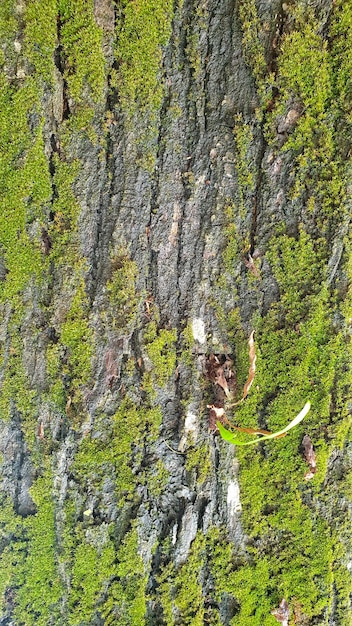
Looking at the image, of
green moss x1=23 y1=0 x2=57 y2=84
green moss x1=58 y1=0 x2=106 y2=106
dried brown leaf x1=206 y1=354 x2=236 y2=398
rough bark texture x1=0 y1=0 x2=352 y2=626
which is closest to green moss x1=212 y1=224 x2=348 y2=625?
rough bark texture x1=0 y1=0 x2=352 y2=626

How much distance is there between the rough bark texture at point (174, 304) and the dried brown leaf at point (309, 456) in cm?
1

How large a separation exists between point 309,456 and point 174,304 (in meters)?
1.11

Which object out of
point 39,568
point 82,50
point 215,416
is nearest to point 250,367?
point 215,416

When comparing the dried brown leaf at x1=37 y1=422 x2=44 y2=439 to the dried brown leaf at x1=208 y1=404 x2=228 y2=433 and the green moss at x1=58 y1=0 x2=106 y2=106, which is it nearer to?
the dried brown leaf at x1=208 y1=404 x2=228 y2=433

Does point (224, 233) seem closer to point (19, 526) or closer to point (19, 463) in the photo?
point (19, 463)

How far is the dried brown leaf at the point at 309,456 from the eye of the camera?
251 centimetres

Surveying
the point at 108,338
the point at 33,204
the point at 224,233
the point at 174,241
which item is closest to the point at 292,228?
the point at 224,233

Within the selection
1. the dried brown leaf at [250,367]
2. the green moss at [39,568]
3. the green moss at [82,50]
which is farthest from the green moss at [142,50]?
the green moss at [39,568]

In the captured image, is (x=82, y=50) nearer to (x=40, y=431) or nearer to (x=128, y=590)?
(x=40, y=431)

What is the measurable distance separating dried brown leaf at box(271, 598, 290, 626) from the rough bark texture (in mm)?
24

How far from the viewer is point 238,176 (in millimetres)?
2451

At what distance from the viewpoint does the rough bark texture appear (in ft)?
7.77

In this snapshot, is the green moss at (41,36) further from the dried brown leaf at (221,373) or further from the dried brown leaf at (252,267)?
the dried brown leaf at (221,373)

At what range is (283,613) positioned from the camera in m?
2.56
